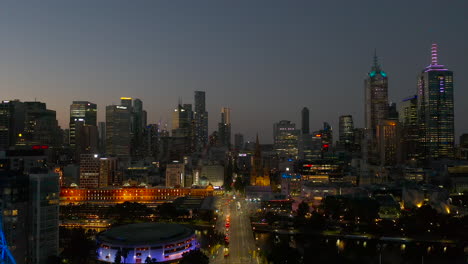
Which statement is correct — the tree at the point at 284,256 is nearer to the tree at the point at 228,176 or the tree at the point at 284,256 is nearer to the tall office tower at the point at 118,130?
the tree at the point at 228,176

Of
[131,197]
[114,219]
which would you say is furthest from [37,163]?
[131,197]

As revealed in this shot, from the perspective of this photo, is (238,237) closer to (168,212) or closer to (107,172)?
(168,212)

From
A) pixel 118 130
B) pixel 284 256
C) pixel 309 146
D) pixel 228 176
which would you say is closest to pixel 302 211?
pixel 284 256

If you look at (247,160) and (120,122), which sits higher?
(120,122)

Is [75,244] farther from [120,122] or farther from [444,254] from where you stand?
[120,122]

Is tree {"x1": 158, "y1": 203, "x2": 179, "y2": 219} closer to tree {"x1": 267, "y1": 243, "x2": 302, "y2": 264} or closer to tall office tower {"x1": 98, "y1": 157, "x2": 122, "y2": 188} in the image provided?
tree {"x1": 267, "y1": 243, "x2": 302, "y2": 264}

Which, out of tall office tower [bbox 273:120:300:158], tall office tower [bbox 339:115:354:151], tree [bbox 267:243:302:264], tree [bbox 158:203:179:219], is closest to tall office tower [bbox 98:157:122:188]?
tree [bbox 158:203:179:219]
